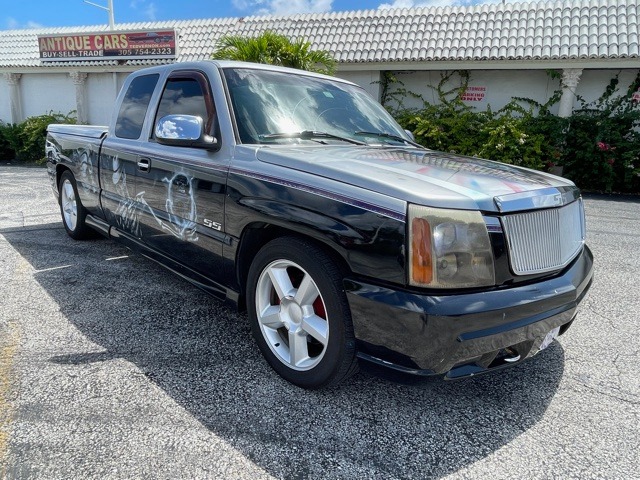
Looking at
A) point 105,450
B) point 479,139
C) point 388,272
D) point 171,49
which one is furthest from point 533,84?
point 105,450

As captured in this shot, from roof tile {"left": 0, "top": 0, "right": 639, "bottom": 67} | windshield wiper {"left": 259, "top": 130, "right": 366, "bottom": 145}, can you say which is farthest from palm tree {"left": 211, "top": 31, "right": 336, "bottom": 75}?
windshield wiper {"left": 259, "top": 130, "right": 366, "bottom": 145}

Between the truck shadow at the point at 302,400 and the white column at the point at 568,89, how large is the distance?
40.5ft

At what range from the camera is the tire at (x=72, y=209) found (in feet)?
17.2

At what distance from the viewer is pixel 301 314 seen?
8.24 feet

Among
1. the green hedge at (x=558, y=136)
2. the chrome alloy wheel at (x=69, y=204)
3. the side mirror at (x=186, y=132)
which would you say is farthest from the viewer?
A: the green hedge at (x=558, y=136)

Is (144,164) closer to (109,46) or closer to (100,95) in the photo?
(109,46)

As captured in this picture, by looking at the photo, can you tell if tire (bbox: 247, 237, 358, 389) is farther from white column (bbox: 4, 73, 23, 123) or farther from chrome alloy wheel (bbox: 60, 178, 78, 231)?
white column (bbox: 4, 73, 23, 123)

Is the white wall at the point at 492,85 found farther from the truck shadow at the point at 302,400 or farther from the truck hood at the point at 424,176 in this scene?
the truck shadow at the point at 302,400

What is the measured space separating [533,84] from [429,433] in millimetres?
14494

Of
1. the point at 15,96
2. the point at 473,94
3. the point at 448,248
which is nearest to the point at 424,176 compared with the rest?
the point at 448,248

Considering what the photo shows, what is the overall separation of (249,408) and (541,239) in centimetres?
173

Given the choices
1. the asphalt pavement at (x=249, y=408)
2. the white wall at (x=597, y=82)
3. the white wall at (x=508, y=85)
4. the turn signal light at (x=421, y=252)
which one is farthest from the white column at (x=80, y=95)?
the turn signal light at (x=421, y=252)

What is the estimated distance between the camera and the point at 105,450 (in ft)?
6.82

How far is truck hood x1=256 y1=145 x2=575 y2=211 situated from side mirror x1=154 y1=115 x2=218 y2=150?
1.28ft
